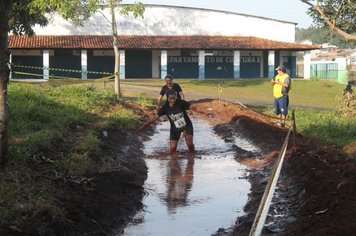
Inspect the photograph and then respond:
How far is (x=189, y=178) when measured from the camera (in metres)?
9.58

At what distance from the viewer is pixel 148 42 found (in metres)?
46.5

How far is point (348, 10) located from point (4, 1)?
36.4ft

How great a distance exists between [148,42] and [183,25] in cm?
462

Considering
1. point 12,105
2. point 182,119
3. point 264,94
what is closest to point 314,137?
point 182,119

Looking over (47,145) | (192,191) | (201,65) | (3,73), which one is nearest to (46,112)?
(47,145)

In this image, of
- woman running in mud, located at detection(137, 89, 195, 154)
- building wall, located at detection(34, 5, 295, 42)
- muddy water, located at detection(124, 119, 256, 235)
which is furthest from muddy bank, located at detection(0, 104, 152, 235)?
building wall, located at detection(34, 5, 295, 42)

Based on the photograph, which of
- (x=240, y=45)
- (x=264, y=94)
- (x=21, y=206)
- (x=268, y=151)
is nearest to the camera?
(x=21, y=206)

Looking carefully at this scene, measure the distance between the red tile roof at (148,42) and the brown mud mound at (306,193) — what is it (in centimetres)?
3436

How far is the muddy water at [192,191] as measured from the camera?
6.84m

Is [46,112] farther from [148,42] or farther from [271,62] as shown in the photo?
[271,62]

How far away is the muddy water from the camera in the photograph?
684 cm

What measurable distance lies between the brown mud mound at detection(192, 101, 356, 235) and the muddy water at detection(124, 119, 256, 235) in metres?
0.26

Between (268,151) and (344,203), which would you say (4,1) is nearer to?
(344,203)

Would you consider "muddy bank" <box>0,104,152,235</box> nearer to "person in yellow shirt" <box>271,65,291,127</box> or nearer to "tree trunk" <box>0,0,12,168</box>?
"tree trunk" <box>0,0,12,168</box>
